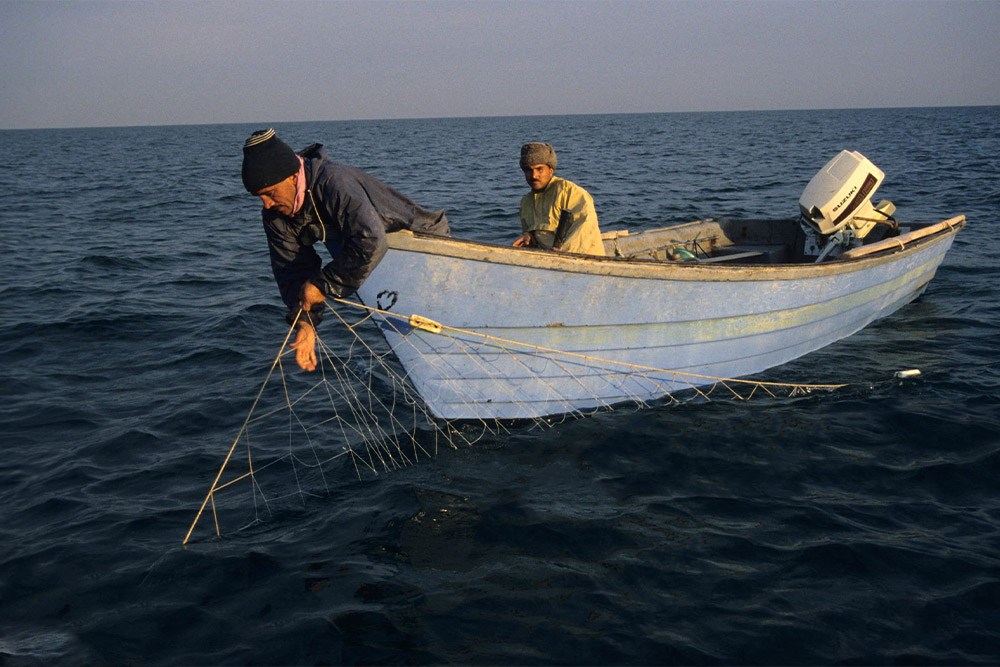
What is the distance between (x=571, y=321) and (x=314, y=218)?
84.4 inches

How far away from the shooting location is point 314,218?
14.9 ft

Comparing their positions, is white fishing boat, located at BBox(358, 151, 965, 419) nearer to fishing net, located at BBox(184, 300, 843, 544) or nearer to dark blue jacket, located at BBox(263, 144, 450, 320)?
fishing net, located at BBox(184, 300, 843, 544)

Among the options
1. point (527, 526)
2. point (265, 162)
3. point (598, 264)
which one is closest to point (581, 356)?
point (598, 264)

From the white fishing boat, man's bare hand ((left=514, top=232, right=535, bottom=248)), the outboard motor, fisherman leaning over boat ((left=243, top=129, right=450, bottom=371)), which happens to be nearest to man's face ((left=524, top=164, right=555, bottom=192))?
man's bare hand ((left=514, top=232, right=535, bottom=248))

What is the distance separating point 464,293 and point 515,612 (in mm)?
2234

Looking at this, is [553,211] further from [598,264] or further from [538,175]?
[598,264]

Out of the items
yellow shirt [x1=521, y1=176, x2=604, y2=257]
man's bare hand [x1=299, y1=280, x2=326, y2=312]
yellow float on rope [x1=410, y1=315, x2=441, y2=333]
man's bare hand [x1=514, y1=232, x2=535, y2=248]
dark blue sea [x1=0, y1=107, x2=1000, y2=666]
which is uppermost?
yellow shirt [x1=521, y1=176, x2=604, y2=257]

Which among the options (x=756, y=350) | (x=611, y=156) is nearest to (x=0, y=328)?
(x=756, y=350)

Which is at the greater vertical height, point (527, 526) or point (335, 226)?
point (335, 226)

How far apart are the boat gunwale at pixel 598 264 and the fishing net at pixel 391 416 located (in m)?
0.61

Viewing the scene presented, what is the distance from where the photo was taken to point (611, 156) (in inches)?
1572

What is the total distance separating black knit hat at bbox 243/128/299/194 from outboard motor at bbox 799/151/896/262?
6.35 m

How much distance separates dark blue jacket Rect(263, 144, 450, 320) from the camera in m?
4.30

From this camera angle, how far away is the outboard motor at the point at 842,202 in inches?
327
